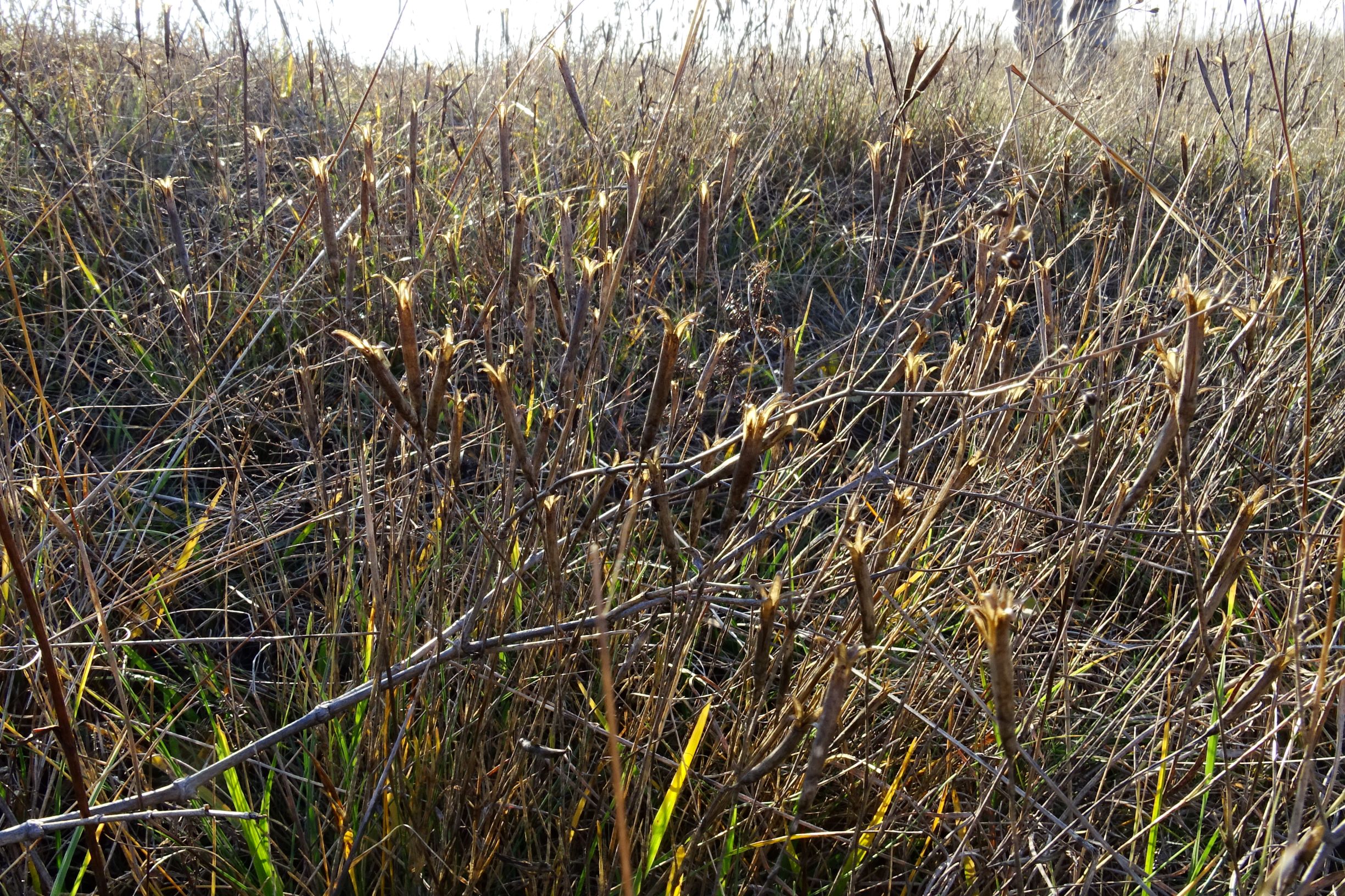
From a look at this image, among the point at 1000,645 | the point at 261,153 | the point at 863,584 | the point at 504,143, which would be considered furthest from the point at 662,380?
the point at 261,153

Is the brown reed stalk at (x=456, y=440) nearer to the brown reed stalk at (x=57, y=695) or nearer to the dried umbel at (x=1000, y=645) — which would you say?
the brown reed stalk at (x=57, y=695)

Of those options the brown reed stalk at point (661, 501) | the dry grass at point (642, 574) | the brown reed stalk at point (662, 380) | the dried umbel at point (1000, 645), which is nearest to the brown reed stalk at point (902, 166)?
the dry grass at point (642, 574)

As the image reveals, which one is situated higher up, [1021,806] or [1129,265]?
[1129,265]

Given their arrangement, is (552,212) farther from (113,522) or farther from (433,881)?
(433,881)

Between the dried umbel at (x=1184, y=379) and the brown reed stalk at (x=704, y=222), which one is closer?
the dried umbel at (x=1184, y=379)

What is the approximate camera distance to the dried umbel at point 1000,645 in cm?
48

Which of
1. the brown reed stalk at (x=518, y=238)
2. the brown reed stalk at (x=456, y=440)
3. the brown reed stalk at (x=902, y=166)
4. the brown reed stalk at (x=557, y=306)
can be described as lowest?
the brown reed stalk at (x=456, y=440)

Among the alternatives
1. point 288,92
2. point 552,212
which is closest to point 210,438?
point 552,212

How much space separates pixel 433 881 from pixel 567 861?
146 millimetres

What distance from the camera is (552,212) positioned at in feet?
8.12

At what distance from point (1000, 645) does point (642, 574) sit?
82 cm

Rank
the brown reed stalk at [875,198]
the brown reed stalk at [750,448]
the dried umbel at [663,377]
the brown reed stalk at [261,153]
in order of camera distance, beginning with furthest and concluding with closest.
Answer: the brown reed stalk at [261,153] < the brown reed stalk at [875,198] < the dried umbel at [663,377] < the brown reed stalk at [750,448]

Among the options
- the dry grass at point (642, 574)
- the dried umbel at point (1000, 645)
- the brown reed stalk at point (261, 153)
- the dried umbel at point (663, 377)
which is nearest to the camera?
the dried umbel at point (1000, 645)

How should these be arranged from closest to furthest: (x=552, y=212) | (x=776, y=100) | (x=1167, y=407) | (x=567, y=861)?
(x=567, y=861), (x=1167, y=407), (x=552, y=212), (x=776, y=100)
